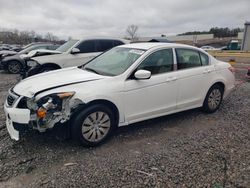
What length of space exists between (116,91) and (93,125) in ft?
Result: 2.05

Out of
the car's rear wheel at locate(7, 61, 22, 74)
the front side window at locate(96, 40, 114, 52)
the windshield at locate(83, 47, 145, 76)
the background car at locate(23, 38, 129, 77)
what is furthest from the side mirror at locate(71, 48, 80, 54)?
the car's rear wheel at locate(7, 61, 22, 74)

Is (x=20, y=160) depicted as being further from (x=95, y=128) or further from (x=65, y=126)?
(x=95, y=128)

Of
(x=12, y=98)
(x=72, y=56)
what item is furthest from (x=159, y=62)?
(x=72, y=56)

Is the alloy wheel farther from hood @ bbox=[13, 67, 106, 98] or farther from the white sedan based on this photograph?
hood @ bbox=[13, 67, 106, 98]

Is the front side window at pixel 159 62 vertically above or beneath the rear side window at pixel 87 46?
beneath

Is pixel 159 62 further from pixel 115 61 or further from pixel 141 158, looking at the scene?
pixel 141 158

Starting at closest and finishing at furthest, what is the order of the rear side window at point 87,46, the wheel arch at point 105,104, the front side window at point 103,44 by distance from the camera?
the wheel arch at point 105,104 < the rear side window at point 87,46 < the front side window at point 103,44

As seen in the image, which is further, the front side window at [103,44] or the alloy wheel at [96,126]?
the front side window at [103,44]

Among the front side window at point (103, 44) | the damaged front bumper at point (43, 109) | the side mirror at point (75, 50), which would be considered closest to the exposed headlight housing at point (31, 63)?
the side mirror at point (75, 50)

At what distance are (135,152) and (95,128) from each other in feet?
2.30

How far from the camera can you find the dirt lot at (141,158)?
277cm

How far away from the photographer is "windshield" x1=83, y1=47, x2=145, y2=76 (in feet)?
12.8

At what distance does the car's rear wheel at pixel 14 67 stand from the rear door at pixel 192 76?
8.88m

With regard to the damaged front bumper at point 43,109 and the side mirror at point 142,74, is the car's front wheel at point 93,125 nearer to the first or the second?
the damaged front bumper at point 43,109
